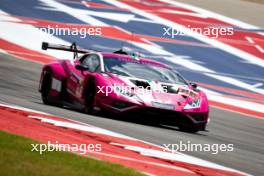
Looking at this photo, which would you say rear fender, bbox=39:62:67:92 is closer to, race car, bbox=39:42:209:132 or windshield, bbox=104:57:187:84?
race car, bbox=39:42:209:132

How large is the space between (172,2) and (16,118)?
71.0 ft

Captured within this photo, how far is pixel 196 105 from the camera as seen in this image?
46.8 feet

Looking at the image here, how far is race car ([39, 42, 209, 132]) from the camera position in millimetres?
13781

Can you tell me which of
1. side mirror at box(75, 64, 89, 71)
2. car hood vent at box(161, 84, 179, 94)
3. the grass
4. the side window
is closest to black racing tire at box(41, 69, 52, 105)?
the side window

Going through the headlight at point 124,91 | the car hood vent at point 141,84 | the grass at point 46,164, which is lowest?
the headlight at point 124,91

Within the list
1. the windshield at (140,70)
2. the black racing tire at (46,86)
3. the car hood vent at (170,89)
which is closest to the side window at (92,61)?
the windshield at (140,70)

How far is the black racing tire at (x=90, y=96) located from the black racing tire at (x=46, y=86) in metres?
1.90

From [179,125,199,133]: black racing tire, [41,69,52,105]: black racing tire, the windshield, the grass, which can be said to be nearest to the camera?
the grass

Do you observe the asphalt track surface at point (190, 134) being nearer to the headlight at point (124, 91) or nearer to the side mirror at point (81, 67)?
the headlight at point (124, 91)

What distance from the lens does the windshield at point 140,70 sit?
14.5 metres

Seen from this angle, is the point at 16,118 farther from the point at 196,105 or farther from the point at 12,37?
the point at 12,37

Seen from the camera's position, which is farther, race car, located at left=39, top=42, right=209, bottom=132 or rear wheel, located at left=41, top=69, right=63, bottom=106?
rear wheel, located at left=41, top=69, right=63, bottom=106

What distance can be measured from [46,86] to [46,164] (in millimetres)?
8476

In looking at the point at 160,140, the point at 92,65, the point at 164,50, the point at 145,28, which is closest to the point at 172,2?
the point at 145,28
